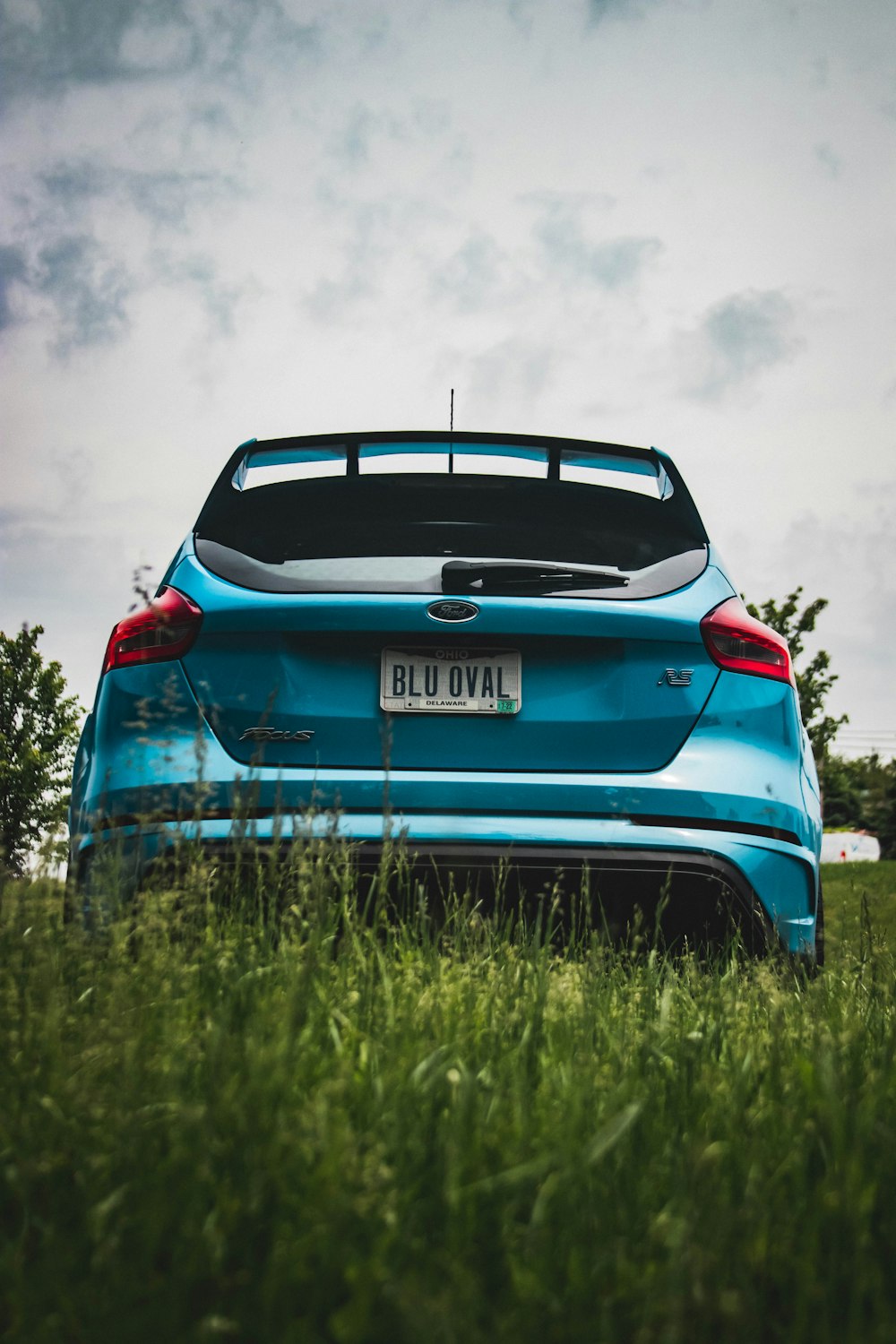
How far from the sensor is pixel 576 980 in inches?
101

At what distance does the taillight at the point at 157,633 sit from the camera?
2.95 meters

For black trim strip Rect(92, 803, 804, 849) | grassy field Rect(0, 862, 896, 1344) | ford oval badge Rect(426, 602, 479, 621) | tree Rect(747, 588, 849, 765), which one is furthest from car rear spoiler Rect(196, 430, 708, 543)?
tree Rect(747, 588, 849, 765)

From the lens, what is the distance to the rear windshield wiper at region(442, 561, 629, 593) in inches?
117

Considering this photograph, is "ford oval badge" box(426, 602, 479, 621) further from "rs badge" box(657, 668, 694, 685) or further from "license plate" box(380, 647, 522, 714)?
"rs badge" box(657, 668, 694, 685)

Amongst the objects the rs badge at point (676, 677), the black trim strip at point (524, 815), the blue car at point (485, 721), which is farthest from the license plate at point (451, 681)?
the rs badge at point (676, 677)

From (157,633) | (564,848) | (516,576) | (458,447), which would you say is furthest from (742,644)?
(157,633)

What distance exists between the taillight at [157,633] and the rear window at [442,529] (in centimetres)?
16

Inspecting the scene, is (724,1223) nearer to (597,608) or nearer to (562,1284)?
(562,1284)

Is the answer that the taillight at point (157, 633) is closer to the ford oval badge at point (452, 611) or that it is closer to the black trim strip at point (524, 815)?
the black trim strip at point (524, 815)

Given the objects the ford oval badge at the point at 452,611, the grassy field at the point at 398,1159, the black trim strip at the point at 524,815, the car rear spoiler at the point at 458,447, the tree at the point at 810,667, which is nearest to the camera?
the grassy field at the point at 398,1159

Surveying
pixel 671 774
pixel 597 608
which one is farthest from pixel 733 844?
pixel 597 608

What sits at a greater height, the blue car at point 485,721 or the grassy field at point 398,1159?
the blue car at point 485,721

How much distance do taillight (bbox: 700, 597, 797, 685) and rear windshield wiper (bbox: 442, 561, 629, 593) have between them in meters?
0.29

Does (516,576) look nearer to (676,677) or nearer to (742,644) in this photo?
(676,677)
